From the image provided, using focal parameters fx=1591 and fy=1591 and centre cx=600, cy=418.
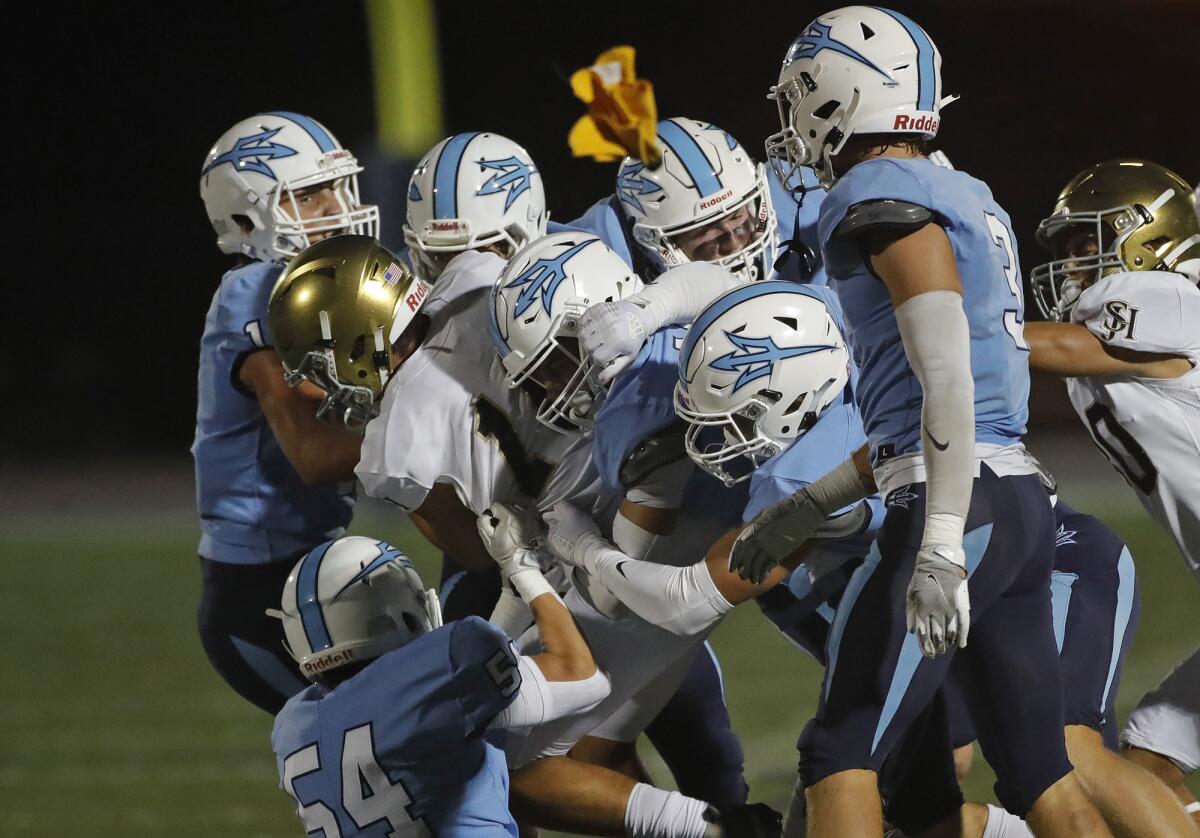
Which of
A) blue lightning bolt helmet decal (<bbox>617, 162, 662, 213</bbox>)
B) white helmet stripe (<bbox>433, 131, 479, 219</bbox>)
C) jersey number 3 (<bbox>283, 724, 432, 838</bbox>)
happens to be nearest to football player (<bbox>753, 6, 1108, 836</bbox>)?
jersey number 3 (<bbox>283, 724, 432, 838</bbox>)

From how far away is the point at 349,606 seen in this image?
9.02 ft

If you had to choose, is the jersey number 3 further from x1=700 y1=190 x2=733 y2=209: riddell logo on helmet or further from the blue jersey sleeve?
the blue jersey sleeve

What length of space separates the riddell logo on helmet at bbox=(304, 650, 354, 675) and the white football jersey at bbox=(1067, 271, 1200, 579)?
5.12ft

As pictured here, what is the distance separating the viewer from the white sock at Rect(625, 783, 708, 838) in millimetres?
2887

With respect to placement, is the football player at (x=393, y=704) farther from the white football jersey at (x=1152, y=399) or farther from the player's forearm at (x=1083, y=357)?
the white football jersey at (x=1152, y=399)

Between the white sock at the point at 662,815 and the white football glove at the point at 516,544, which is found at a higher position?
the white football glove at the point at 516,544

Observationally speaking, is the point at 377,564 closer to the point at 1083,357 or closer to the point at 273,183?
the point at 1083,357

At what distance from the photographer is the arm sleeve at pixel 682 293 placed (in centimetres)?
294

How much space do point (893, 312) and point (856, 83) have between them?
1.31ft

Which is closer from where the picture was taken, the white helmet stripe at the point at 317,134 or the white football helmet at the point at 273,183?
the white football helmet at the point at 273,183

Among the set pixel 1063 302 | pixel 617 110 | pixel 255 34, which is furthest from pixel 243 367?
pixel 255 34

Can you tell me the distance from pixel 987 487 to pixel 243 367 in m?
1.90

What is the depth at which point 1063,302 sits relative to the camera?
11.3 feet

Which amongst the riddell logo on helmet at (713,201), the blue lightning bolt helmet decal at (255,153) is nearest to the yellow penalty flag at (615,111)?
the riddell logo on helmet at (713,201)
